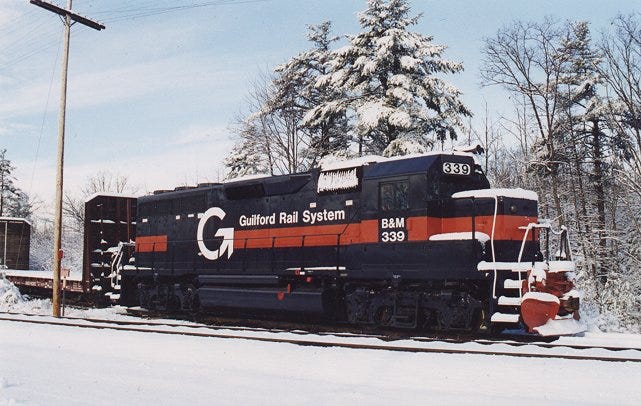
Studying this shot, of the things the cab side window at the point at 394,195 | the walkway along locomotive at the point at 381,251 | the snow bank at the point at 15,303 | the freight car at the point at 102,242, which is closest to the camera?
the walkway along locomotive at the point at 381,251

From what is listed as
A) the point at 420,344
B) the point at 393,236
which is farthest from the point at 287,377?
the point at 393,236

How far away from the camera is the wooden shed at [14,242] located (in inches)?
1315

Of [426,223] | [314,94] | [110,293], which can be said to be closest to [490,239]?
[426,223]

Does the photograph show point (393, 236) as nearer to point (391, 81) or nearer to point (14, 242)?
point (391, 81)

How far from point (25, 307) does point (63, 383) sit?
A: 52.2 ft

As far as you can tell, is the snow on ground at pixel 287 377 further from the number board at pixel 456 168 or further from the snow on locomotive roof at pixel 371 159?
the snow on locomotive roof at pixel 371 159

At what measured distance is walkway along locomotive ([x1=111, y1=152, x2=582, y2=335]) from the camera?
10953 mm

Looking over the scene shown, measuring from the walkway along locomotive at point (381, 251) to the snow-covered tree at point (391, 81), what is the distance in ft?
27.5

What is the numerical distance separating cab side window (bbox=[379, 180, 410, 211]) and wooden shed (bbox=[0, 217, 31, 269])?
1085 inches

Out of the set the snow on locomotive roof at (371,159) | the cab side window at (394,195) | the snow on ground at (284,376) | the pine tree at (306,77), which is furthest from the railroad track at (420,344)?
the pine tree at (306,77)

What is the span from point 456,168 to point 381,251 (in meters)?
2.21

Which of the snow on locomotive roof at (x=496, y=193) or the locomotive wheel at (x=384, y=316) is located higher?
the snow on locomotive roof at (x=496, y=193)

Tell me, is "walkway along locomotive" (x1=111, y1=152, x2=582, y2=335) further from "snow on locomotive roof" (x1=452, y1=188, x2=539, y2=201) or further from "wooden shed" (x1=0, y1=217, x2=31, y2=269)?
"wooden shed" (x1=0, y1=217, x2=31, y2=269)

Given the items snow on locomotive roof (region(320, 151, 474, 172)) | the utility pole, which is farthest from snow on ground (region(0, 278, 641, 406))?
the utility pole
